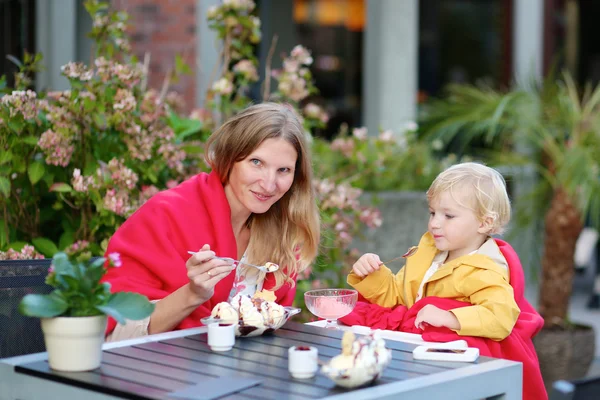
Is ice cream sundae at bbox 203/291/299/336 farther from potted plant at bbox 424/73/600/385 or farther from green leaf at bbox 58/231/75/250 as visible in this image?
potted plant at bbox 424/73/600/385

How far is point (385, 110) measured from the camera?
757 centimetres

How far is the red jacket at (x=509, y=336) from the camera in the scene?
271 centimetres

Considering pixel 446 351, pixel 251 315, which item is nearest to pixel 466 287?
pixel 446 351

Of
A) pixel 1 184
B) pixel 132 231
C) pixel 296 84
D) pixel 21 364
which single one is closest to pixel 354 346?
pixel 21 364

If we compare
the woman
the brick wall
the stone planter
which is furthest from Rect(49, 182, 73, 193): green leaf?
the stone planter

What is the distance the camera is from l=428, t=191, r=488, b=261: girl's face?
2889 millimetres

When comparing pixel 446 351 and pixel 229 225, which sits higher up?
pixel 229 225

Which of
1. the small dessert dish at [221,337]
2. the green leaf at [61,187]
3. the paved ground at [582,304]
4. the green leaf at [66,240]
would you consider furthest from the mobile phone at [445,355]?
the paved ground at [582,304]

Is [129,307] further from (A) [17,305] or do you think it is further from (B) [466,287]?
(B) [466,287]

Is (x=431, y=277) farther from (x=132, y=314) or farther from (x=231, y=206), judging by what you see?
(x=132, y=314)

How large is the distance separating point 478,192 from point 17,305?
4.59ft

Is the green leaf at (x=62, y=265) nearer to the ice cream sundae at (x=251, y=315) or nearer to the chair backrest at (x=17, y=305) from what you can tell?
the ice cream sundae at (x=251, y=315)

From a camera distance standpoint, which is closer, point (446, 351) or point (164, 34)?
point (446, 351)

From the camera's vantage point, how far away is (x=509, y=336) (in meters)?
2.77
